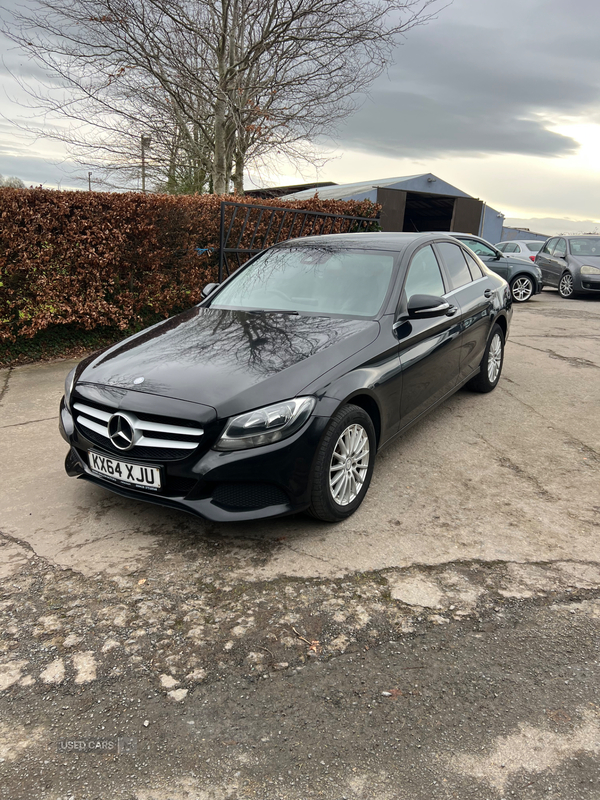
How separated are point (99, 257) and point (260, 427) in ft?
17.7

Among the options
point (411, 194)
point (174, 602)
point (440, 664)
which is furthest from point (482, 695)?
point (411, 194)

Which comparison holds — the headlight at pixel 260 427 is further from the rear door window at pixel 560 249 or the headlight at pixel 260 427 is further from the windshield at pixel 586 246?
the rear door window at pixel 560 249

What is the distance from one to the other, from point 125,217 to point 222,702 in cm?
666

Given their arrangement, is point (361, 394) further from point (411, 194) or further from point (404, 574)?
point (411, 194)

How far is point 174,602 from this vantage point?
2646 millimetres

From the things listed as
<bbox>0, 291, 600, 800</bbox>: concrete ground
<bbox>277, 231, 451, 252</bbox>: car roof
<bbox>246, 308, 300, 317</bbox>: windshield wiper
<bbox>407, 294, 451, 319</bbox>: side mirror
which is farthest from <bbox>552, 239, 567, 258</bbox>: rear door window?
<bbox>246, 308, 300, 317</bbox>: windshield wiper

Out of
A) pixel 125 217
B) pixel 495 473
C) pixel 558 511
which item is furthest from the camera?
pixel 125 217

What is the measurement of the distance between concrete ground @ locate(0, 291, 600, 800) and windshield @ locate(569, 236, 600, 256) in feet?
44.1

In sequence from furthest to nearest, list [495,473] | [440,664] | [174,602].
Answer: [495,473] → [174,602] → [440,664]

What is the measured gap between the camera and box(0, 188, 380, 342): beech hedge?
669cm

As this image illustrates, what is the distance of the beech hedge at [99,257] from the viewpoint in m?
6.69

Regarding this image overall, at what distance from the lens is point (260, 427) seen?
2848mm

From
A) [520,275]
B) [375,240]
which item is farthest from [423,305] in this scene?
[520,275]

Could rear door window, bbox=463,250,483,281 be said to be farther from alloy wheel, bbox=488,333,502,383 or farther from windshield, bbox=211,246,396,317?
windshield, bbox=211,246,396,317
